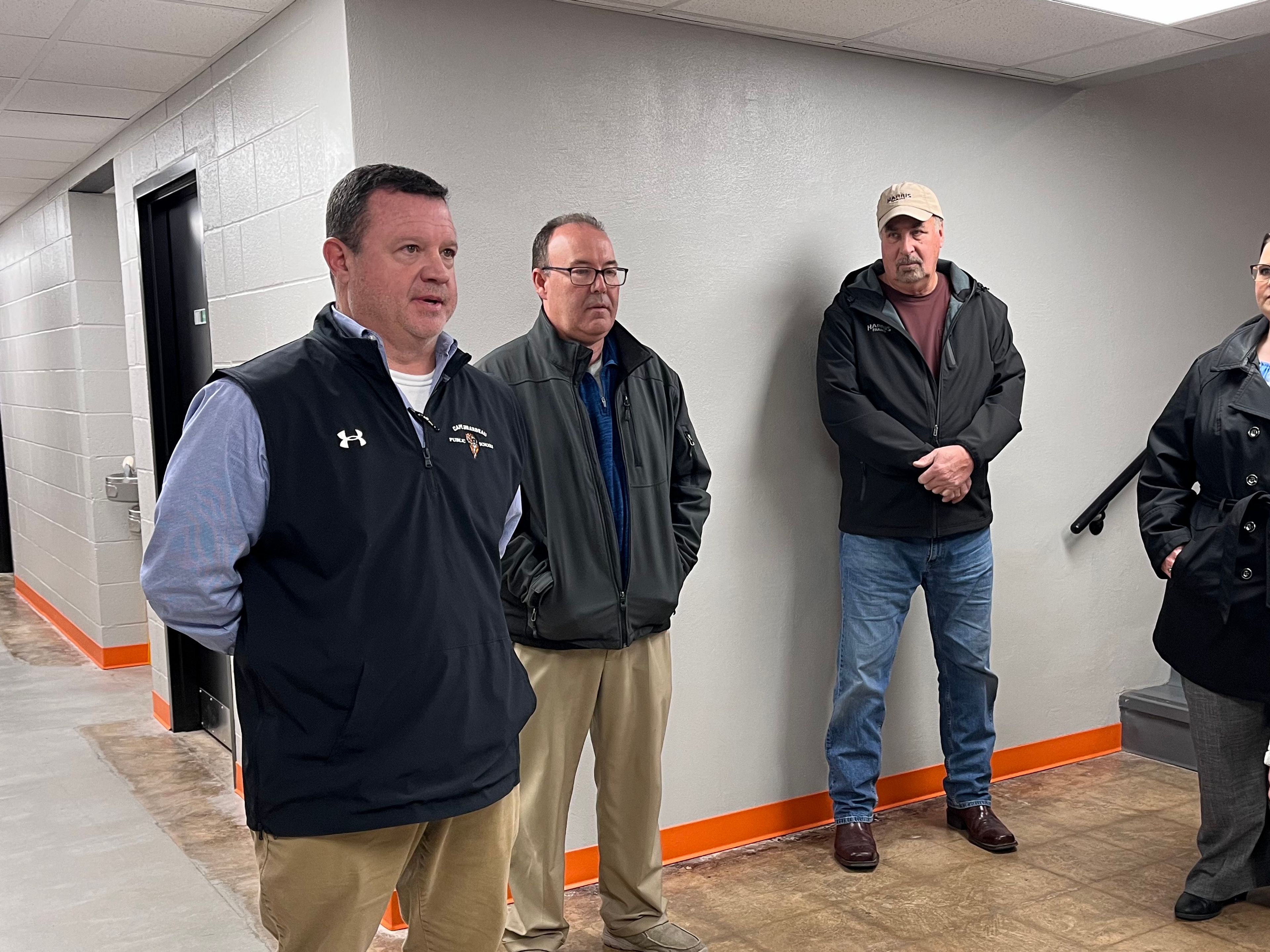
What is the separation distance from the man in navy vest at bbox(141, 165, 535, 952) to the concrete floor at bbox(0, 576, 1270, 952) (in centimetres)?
133

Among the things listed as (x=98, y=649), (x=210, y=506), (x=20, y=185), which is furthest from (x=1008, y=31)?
(x=98, y=649)

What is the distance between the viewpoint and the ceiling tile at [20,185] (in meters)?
5.74

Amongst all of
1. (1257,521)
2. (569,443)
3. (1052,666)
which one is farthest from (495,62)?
(1052,666)

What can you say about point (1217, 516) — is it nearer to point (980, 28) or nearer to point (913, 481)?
point (913, 481)

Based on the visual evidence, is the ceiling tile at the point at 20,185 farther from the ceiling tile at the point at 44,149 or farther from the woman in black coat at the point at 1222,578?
the woman in black coat at the point at 1222,578

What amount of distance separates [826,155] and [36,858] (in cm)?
320

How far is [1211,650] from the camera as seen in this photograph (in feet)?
9.70

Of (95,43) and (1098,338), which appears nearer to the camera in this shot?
(95,43)

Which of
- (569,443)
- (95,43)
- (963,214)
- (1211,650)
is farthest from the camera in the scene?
(963,214)

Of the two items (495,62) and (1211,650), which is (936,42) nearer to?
(495,62)

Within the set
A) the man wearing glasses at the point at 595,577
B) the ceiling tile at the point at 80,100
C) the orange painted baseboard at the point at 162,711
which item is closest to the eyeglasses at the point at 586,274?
the man wearing glasses at the point at 595,577

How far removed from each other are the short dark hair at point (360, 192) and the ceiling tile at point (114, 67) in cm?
215

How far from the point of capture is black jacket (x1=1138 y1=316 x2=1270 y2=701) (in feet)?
9.39

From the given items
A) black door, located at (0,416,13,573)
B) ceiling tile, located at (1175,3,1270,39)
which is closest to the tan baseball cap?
ceiling tile, located at (1175,3,1270,39)
